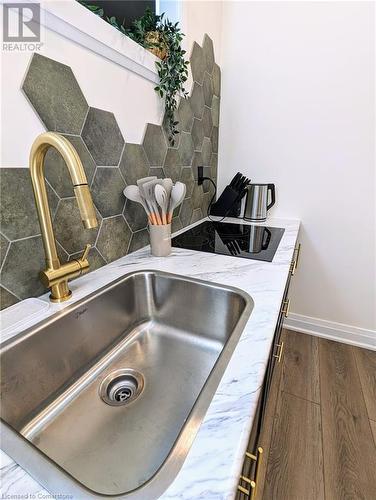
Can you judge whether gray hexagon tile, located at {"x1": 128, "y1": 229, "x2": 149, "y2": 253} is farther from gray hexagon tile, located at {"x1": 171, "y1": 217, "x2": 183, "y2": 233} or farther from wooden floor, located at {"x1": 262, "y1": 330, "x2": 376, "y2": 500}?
wooden floor, located at {"x1": 262, "y1": 330, "x2": 376, "y2": 500}

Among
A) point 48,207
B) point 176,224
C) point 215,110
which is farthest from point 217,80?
point 48,207

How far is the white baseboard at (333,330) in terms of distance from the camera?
1.69m

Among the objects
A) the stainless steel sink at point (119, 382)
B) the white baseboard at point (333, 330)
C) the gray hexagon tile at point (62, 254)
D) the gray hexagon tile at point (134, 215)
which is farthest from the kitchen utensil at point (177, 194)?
the white baseboard at point (333, 330)

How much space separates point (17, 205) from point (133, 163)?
1.52 ft

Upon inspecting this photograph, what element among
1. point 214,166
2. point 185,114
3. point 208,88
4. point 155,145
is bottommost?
point 155,145

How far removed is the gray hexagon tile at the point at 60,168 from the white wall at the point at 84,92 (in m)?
0.06

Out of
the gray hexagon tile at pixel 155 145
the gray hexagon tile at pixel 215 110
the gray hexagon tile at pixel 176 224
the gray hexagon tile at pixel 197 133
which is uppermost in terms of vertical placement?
the gray hexagon tile at pixel 215 110

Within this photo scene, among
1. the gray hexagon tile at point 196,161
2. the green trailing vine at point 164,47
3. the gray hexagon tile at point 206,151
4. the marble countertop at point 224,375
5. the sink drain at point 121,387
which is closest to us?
the marble countertop at point 224,375

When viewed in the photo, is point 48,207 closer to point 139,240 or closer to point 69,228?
point 69,228

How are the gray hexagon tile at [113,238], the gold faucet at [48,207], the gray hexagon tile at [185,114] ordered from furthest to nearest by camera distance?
the gray hexagon tile at [185,114], the gray hexagon tile at [113,238], the gold faucet at [48,207]

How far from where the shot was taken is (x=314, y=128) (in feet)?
4.99

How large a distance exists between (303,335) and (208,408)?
5.58 ft

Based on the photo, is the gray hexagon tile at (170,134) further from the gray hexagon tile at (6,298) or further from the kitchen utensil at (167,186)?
the gray hexagon tile at (6,298)

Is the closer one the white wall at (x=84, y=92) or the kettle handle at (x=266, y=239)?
the white wall at (x=84, y=92)
